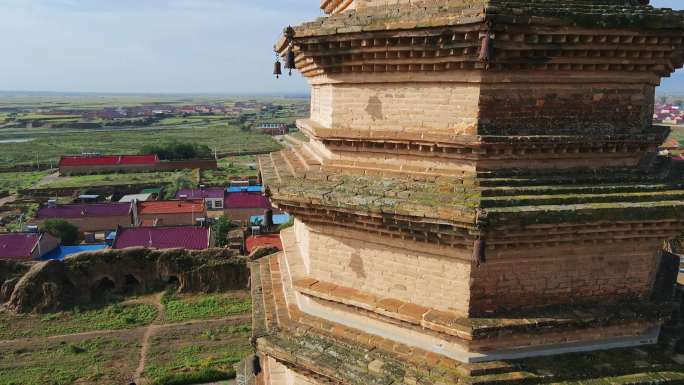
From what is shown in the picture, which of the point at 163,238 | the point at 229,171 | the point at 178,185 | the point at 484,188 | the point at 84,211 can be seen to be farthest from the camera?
the point at 229,171

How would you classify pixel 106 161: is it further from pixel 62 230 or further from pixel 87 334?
pixel 87 334

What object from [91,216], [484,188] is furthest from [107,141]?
[484,188]

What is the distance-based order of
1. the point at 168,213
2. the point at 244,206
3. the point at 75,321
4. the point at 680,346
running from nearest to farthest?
1. the point at 680,346
2. the point at 75,321
3. the point at 168,213
4. the point at 244,206

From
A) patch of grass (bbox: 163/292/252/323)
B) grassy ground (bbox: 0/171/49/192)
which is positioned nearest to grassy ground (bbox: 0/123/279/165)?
grassy ground (bbox: 0/171/49/192)

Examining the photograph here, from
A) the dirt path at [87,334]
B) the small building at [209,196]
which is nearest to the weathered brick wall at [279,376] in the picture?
the dirt path at [87,334]

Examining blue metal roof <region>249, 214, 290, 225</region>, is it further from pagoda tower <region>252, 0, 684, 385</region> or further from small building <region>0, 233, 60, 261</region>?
pagoda tower <region>252, 0, 684, 385</region>

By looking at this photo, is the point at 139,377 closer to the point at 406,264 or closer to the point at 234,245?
the point at 234,245

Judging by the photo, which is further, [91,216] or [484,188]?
[91,216]
